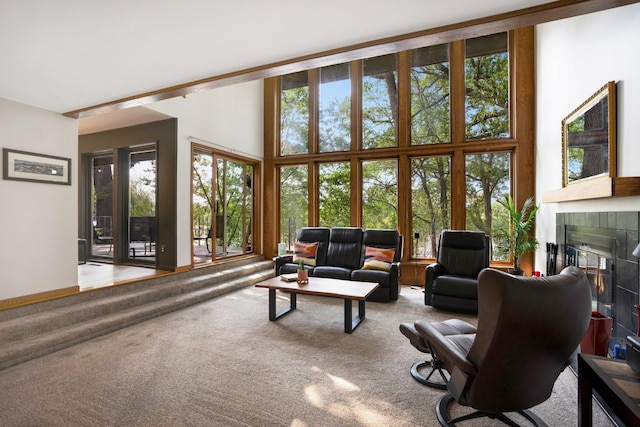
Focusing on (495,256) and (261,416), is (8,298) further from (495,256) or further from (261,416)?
(495,256)

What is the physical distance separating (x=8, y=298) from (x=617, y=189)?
217 inches

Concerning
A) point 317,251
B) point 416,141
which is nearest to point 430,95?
point 416,141

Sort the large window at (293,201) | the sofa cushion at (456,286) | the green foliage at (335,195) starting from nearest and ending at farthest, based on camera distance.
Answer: the sofa cushion at (456,286)
the green foliage at (335,195)
the large window at (293,201)

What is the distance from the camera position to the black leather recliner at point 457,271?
149 inches

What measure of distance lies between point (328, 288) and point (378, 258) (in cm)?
153

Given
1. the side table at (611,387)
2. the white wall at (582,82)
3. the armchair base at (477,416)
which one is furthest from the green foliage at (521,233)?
the side table at (611,387)

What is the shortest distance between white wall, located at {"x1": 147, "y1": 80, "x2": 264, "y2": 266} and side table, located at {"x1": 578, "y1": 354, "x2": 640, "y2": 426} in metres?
4.82

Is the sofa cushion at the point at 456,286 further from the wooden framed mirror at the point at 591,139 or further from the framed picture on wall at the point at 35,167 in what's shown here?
the framed picture on wall at the point at 35,167

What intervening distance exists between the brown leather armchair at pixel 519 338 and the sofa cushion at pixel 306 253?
11.9 ft

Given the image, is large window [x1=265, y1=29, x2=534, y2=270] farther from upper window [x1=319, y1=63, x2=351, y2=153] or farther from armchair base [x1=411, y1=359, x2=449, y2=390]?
armchair base [x1=411, y1=359, x2=449, y2=390]

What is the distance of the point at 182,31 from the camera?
1.99m

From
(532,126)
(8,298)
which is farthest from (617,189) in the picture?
(8,298)

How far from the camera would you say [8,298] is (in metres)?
3.13

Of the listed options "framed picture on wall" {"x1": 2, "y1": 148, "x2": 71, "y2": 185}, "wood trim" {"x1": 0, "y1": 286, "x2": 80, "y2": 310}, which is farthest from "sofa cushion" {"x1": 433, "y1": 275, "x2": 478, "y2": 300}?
"framed picture on wall" {"x1": 2, "y1": 148, "x2": 71, "y2": 185}
